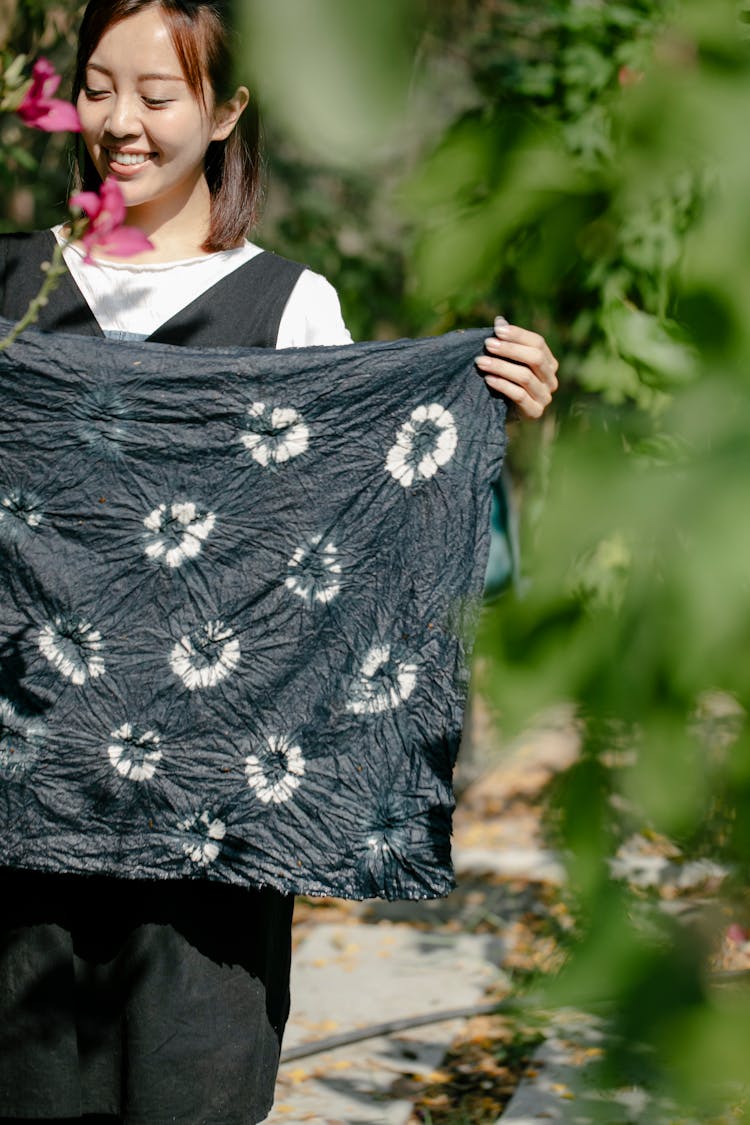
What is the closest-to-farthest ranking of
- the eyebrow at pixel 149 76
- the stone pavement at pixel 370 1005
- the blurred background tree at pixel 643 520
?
the blurred background tree at pixel 643 520
the eyebrow at pixel 149 76
the stone pavement at pixel 370 1005

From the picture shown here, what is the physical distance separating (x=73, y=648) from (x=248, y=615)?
22cm

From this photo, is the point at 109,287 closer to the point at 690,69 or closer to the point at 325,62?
the point at 690,69

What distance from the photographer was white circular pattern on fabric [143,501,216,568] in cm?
173

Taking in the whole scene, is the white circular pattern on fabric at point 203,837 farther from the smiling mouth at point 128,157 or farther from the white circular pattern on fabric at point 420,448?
the smiling mouth at point 128,157

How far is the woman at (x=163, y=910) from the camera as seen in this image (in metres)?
1.70

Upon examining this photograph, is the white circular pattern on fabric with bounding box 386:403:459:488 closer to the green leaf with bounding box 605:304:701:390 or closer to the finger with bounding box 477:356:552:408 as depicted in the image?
the finger with bounding box 477:356:552:408

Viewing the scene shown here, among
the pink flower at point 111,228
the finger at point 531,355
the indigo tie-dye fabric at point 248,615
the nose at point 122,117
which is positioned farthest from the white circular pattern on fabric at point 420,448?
the pink flower at point 111,228

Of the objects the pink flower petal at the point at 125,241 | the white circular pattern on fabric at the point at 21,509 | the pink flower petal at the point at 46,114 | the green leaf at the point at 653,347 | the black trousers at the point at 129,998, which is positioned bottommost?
the black trousers at the point at 129,998

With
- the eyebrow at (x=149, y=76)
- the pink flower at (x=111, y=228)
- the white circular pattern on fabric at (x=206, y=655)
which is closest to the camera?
the pink flower at (x=111, y=228)

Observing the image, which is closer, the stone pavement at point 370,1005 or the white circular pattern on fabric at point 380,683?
the white circular pattern on fabric at point 380,683

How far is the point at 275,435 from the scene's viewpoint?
5.67 feet

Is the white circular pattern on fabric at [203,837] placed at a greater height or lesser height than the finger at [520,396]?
lesser

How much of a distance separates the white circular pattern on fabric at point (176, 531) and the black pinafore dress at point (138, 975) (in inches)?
8.7

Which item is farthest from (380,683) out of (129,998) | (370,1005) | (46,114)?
(370,1005)
